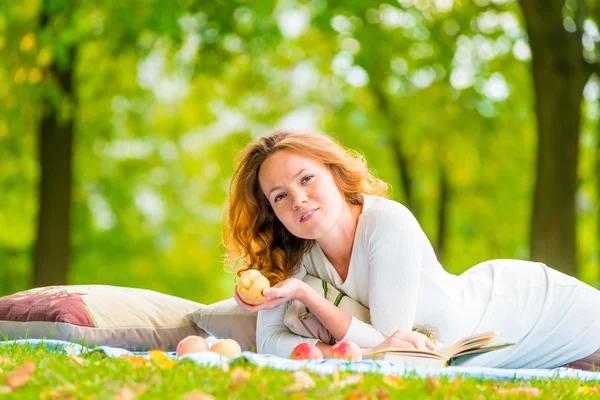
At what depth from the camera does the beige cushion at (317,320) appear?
15.1 ft

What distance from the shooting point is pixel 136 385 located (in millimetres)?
3102

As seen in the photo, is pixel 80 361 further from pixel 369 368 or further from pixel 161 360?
pixel 369 368

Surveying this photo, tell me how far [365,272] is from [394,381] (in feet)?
4.29

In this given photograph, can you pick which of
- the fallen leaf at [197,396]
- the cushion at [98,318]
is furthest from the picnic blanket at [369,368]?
the cushion at [98,318]

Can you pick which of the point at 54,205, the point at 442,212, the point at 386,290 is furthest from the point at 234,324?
the point at 442,212

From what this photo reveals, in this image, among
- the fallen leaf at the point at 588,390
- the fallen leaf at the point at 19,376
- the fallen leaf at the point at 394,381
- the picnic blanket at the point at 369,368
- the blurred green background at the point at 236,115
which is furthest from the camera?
the blurred green background at the point at 236,115

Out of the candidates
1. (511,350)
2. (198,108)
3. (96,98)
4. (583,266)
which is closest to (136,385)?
(511,350)

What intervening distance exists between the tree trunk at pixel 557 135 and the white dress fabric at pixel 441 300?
524 centimetres

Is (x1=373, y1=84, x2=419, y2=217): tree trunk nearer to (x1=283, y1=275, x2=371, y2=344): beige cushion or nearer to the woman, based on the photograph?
the woman

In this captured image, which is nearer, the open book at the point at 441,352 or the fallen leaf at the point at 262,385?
the fallen leaf at the point at 262,385

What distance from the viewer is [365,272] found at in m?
4.54

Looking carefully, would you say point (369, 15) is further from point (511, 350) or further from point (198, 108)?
point (511, 350)

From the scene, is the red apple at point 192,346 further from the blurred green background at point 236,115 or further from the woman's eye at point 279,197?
the blurred green background at point 236,115

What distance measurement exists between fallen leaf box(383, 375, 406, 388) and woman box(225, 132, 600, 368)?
801 mm
